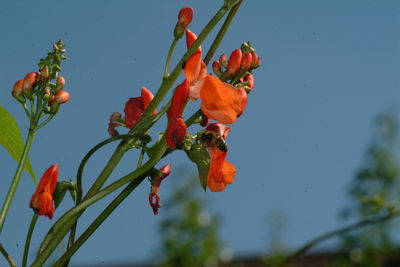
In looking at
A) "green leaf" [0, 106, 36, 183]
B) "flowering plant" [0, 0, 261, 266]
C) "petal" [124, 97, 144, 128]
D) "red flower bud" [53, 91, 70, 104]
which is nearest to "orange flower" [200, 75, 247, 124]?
"flowering plant" [0, 0, 261, 266]

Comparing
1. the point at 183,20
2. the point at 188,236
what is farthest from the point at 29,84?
the point at 188,236

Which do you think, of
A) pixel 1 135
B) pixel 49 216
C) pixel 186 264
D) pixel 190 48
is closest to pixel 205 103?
pixel 190 48

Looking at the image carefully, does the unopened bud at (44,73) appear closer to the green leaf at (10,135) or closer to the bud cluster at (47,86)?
the bud cluster at (47,86)

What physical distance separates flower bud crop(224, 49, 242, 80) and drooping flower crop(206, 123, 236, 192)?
63 millimetres

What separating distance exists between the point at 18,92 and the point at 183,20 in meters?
0.26

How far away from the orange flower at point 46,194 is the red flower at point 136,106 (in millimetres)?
114

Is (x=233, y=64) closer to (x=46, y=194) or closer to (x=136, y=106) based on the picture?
(x=136, y=106)

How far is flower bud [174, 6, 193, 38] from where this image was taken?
0.87 m

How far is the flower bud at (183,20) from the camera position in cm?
87

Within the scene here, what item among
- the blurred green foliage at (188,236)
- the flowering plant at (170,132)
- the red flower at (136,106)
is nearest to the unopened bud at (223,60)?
the flowering plant at (170,132)

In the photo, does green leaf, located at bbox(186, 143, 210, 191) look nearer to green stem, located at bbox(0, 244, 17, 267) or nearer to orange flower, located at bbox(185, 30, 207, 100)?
orange flower, located at bbox(185, 30, 207, 100)

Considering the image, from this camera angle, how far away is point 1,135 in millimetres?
1035

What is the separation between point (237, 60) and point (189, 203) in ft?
12.5

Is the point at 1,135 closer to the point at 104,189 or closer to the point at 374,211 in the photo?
the point at 104,189
